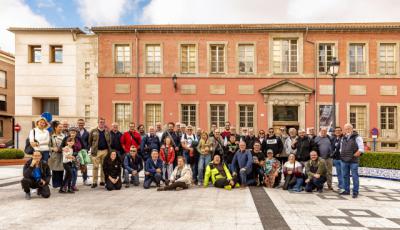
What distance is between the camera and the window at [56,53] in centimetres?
2235

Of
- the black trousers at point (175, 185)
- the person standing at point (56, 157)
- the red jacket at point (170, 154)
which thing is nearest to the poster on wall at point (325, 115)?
the red jacket at point (170, 154)

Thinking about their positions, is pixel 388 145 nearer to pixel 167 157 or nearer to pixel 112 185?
pixel 167 157

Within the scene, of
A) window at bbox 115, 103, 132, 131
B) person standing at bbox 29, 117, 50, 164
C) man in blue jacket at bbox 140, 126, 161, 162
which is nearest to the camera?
person standing at bbox 29, 117, 50, 164

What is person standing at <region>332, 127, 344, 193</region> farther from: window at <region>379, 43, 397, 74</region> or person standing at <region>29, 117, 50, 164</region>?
window at <region>379, 43, 397, 74</region>

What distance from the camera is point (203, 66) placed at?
21281 millimetres

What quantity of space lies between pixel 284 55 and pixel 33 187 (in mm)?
16783

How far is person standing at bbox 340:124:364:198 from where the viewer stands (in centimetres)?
868

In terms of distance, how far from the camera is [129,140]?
10398mm

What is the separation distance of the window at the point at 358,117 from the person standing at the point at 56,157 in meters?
17.4

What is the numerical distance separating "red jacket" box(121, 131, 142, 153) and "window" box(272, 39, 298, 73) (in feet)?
42.2

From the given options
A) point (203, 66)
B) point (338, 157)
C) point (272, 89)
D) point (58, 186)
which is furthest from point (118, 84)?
point (338, 157)

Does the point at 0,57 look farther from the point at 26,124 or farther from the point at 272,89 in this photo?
the point at 272,89

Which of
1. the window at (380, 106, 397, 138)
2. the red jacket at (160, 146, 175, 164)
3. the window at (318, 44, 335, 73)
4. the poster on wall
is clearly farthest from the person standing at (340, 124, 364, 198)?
the window at (380, 106, 397, 138)

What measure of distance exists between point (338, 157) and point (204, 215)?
498 cm
